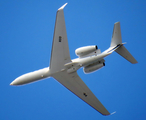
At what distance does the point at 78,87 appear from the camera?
13.0 m

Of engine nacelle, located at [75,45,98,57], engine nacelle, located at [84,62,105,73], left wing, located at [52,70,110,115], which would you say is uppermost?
engine nacelle, located at [75,45,98,57]

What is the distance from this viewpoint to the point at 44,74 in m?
11.8

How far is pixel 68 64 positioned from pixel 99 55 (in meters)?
2.45

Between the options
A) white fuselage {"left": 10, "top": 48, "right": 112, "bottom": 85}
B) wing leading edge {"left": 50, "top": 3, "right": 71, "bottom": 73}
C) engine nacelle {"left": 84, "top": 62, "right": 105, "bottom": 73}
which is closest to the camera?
wing leading edge {"left": 50, "top": 3, "right": 71, "bottom": 73}

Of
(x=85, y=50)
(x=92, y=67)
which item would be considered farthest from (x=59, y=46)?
(x=92, y=67)

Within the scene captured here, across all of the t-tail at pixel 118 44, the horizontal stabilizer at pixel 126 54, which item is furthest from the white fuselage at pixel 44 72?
the horizontal stabilizer at pixel 126 54

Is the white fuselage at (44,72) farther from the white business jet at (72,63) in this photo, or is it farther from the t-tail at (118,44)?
the t-tail at (118,44)

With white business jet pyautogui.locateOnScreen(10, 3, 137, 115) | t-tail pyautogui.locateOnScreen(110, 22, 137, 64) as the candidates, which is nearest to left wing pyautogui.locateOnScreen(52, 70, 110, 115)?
white business jet pyautogui.locateOnScreen(10, 3, 137, 115)

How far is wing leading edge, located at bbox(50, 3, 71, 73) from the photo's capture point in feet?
33.8

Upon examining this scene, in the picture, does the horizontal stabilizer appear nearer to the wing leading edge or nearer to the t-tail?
the t-tail

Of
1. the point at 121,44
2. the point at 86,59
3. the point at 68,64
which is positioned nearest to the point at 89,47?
the point at 86,59

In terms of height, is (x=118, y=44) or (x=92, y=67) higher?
(x=118, y=44)

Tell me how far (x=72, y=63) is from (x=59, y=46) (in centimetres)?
177

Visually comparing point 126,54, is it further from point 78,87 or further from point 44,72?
point 44,72
